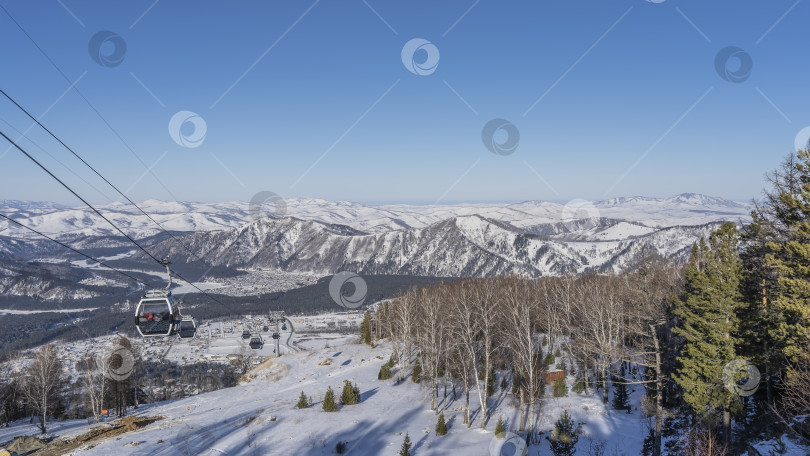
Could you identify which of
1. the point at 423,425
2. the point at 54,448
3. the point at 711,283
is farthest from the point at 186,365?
the point at 711,283

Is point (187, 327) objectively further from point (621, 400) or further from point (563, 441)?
point (621, 400)

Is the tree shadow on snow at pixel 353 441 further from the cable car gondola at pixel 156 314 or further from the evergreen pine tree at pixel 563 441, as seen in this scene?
the cable car gondola at pixel 156 314

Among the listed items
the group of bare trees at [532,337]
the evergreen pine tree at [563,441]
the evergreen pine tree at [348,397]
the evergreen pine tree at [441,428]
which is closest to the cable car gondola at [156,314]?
the evergreen pine tree at [348,397]

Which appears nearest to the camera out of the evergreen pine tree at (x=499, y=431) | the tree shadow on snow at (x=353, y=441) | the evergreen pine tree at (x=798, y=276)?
the evergreen pine tree at (x=798, y=276)

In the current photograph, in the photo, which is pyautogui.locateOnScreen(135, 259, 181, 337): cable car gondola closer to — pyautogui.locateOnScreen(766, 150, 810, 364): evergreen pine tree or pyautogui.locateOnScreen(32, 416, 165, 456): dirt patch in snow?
pyautogui.locateOnScreen(32, 416, 165, 456): dirt patch in snow

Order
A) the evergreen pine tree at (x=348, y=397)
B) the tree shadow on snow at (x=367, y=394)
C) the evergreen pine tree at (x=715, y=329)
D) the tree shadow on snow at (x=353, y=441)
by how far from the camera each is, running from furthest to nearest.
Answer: the tree shadow on snow at (x=367, y=394), the evergreen pine tree at (x=348, y=397), the tree shadow on snow at (x=353, y=441), the evergreen pine tree at (x=715, y=329)

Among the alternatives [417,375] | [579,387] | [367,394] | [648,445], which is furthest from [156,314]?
[579,387]

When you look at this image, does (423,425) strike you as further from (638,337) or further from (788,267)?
(638,337)
